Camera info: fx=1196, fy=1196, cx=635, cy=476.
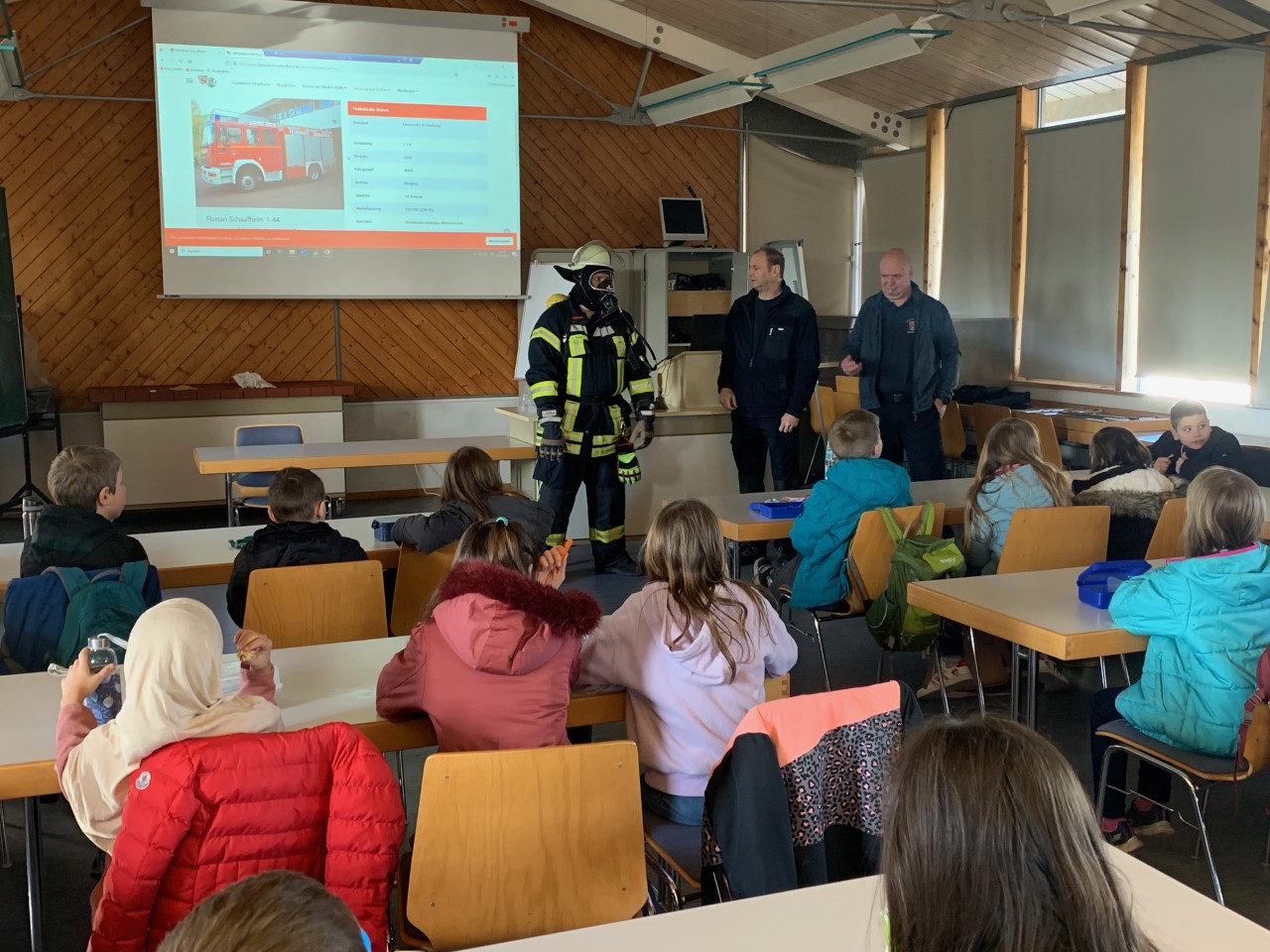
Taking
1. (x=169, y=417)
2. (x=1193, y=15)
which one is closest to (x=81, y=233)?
(x=169, y=417)

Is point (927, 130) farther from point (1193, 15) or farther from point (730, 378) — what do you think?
point (730, 378)

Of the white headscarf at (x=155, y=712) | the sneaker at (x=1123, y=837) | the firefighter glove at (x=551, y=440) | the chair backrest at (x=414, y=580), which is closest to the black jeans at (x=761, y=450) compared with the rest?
the firefighter glove at (x=551, y=440)

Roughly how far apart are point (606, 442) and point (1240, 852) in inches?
148

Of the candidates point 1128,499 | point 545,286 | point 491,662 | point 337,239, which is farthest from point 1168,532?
point 337,239

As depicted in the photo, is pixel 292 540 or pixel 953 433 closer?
pixel 292 540

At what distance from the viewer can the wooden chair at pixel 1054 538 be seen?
4020mm

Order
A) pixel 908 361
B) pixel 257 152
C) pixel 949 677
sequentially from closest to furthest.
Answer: pixel 949 677
pixel 908 361
pixel 257 152

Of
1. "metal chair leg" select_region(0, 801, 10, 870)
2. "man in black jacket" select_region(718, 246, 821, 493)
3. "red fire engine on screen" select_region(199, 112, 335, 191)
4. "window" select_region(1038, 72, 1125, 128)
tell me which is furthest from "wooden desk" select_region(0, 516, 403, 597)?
"window" select_region(1038, 72, 1125, 128)

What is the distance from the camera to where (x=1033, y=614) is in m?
3.15

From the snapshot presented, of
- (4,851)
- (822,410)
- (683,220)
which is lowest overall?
(4,851)

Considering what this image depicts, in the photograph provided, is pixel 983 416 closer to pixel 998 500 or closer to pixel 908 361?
pixel 908 361

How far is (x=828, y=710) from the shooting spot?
2.11 meters

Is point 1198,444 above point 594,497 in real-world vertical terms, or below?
above

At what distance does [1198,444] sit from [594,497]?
9.80 ft
